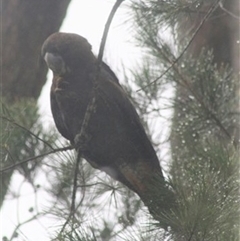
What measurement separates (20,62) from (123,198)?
0.57 meters

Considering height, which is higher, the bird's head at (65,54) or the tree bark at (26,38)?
the tree bark at (26,38)

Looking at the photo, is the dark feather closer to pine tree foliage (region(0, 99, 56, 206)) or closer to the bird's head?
the bird's head

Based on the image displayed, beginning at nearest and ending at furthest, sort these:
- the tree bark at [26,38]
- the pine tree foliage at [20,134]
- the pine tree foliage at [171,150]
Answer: the pine tree foliage at [171,150] < the pine tree foliage at [20,134] < the tree bark at [26,38]

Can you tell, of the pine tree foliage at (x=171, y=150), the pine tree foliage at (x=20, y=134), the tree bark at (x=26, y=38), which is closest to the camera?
the pine tree foliage at (x=171, y=150)

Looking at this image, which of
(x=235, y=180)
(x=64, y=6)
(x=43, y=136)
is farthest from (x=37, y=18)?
(x=235, y=180)

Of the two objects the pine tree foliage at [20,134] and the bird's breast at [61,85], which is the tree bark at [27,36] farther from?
the bird's breast at [61,85]

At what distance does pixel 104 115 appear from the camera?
7.09 ft

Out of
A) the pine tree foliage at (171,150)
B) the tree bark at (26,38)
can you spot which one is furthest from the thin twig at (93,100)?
the tree bark at (26,38)

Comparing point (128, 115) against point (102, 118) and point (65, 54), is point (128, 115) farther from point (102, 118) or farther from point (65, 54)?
point (65, 54)

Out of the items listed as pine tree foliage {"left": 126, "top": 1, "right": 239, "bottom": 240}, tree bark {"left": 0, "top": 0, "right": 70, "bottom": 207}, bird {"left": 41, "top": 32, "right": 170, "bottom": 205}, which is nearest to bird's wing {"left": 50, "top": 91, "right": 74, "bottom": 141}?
bird {"left": 41, "top": 32, "right": 170, "bottom": 205}

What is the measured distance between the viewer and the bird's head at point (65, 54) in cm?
216

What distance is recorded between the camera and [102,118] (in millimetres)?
2160

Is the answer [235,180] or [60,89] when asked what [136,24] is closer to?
[60,89]

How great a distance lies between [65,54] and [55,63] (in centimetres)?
5
